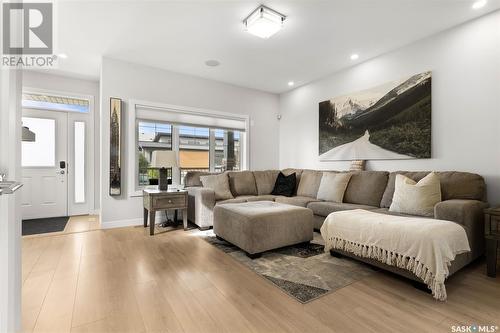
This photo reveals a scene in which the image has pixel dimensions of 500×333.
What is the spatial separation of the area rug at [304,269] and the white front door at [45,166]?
3.68m

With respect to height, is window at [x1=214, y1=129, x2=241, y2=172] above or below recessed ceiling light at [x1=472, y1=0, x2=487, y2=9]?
below

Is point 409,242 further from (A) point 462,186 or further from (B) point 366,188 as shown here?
(B) point 366,188

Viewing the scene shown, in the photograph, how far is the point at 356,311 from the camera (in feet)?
5.30

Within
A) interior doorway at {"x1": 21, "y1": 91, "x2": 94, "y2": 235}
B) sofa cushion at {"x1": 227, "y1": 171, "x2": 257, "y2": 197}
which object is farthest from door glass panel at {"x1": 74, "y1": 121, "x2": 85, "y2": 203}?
sofa cushion at {"x1": 227, "y1": 171, "x2": 257, "y2": 197}

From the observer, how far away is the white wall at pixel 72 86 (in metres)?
4.23

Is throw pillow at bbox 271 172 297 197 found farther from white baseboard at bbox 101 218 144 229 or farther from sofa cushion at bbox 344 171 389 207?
white baseboard at bbox 101 218 144 229

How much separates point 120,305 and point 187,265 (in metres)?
0.75

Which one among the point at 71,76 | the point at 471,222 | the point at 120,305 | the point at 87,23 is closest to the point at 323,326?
the point at 120,305

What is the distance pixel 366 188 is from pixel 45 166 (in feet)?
18.2

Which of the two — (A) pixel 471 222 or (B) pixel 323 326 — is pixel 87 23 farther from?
(A) pixel 471 222

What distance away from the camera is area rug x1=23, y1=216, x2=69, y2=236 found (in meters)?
3.55

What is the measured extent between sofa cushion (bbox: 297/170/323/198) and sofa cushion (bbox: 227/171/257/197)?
2.84ft

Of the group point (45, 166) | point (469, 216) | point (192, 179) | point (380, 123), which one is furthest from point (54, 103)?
point (469, 216)

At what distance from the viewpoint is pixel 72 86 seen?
4570 millimetres
